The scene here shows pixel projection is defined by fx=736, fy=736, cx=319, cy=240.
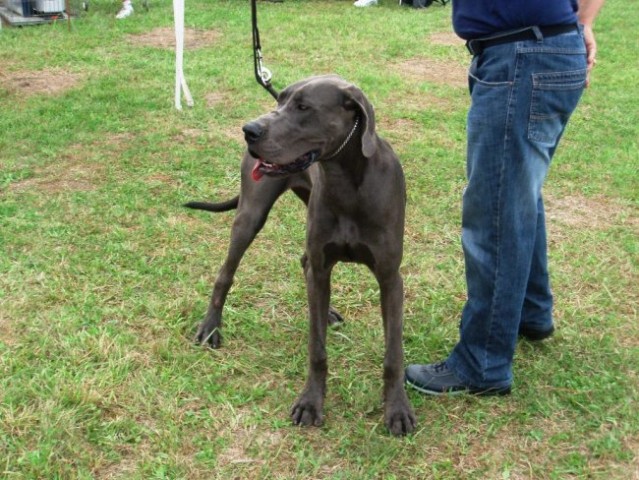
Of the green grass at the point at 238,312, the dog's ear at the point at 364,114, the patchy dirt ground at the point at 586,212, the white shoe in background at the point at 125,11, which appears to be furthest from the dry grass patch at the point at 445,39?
the dog's ear at the point at 364,114

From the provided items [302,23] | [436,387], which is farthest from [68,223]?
[302,23]

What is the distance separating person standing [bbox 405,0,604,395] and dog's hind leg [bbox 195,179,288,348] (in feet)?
3.16

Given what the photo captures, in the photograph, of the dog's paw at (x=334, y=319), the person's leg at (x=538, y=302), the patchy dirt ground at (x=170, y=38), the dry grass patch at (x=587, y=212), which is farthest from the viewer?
the patchy dirt ground at (x=170, y=38)

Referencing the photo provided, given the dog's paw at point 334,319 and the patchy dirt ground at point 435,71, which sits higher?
the patchy dirt ground at point 435,71

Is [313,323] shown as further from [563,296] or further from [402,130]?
[402,130]

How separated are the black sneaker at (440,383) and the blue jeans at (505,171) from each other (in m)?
0.04

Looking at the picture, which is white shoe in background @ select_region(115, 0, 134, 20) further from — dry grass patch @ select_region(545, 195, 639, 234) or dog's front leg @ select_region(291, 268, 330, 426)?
dog's front leg @ select_region(291, 268, 330, 426)

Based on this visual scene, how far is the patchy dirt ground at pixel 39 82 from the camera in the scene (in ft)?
25.4

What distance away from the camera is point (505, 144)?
9.18 feet

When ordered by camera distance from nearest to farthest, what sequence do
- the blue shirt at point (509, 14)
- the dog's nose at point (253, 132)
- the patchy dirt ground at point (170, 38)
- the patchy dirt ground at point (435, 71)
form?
1. the dog's nose at point (253, 132)
2. the blue shirt at point (509, 14)
3. the patchy dirt ground at point (435, 71)
4. the patchy dirt ground at point (170, 38)

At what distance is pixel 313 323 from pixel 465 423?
761mm

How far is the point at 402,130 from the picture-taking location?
22.6 feet

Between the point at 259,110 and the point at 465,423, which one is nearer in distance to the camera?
the point at 465,423

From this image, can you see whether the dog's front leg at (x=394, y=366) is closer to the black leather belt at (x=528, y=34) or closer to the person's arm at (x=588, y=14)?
the black leather belt at (x=528, y=34)
